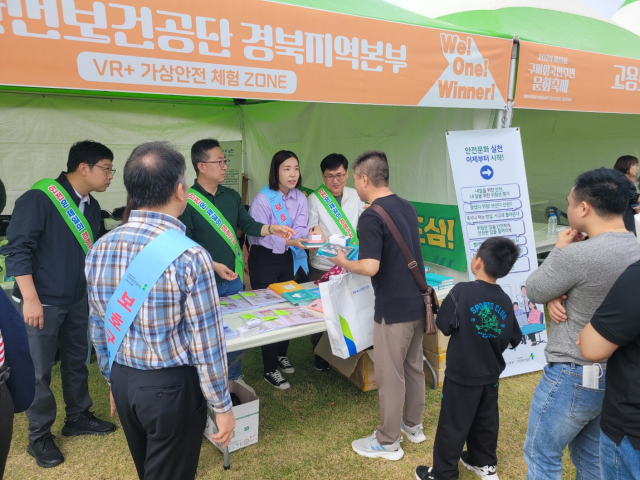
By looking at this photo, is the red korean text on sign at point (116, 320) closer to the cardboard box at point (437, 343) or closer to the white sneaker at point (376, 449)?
the white sneaker at point (376, 449)

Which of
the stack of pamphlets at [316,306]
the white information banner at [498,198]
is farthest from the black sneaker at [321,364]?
the white information banner at [498,198]

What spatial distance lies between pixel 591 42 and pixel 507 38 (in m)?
1.32

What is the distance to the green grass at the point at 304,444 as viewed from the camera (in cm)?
223

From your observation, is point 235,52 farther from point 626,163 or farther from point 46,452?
point 626,163

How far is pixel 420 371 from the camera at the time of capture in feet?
7.79

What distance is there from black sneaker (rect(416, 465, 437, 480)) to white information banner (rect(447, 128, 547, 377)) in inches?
50.6

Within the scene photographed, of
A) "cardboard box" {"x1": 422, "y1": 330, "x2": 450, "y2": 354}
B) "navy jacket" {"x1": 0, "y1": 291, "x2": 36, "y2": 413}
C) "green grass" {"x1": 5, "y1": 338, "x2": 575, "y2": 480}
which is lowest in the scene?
"green grass" {"x1": 5, "y1": 338, "x2": 575, "y2": 480}

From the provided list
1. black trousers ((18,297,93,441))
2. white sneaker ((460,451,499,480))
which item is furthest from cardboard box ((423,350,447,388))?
black trousers ((18,297,93,441))

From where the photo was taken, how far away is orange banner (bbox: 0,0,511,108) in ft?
5.24

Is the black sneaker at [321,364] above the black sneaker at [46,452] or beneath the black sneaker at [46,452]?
beneath

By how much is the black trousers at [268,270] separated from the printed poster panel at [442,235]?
3.74 ft

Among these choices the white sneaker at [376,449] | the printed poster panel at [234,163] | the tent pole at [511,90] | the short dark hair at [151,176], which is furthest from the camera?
→ the printed poster panel at [234,163]

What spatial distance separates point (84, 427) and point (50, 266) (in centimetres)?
101

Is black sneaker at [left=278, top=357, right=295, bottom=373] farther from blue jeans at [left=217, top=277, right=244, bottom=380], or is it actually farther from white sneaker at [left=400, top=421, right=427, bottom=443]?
white sneaker at [left=400, top=421, right=427, bottom=443]
